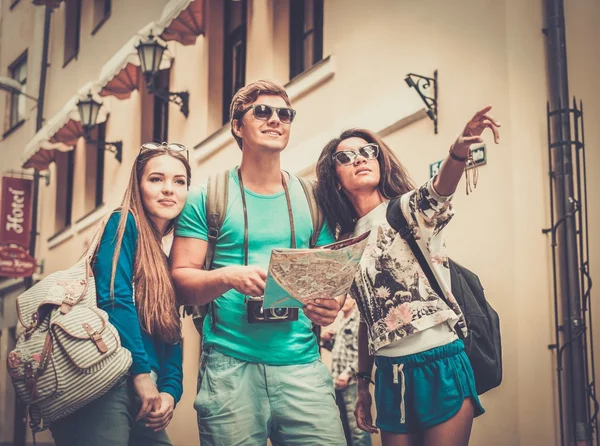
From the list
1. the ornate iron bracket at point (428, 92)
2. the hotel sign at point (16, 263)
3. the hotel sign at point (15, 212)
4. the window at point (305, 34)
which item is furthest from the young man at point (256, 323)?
the hotel sign at point (15, 212)

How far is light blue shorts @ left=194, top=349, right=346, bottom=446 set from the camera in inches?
123

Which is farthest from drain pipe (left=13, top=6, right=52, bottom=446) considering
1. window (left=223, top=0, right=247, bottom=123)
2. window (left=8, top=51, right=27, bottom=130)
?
window (left=8, top=51, right=27, bottom=130)

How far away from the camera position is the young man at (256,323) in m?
3.13

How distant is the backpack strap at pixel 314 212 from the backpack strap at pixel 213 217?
1.24ft

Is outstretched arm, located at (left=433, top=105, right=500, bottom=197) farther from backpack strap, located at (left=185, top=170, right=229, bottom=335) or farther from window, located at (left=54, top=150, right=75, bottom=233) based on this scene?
window, located at (left=54, top=150, right=75, bottom=233)

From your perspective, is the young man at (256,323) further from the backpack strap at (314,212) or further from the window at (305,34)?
the window at (305,34)

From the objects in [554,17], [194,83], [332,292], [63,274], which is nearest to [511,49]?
[554,17]

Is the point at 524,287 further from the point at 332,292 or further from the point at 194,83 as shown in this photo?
the point at 194,83

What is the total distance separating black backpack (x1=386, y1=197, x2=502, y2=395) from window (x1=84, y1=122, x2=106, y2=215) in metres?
14.4

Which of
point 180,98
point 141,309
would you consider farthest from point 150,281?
point 180,98

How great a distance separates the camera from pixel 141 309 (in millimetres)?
3195

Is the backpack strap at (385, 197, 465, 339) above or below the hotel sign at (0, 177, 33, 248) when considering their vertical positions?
below

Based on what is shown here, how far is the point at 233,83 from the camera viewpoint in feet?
37.8

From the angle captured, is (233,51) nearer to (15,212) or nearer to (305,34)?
(305,34)
